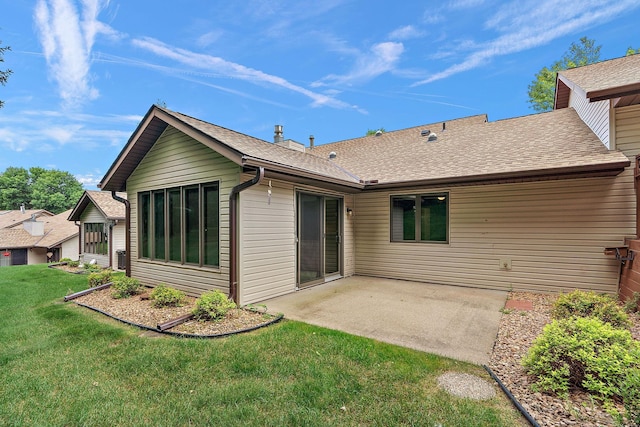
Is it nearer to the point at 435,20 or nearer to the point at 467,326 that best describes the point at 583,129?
the point at 467,326

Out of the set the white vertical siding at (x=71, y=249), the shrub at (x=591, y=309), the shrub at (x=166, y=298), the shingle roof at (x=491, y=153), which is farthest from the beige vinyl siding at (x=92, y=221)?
the shrub at (x=591, y=309)

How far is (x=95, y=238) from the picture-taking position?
44.1ft

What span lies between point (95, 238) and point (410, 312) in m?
14.7

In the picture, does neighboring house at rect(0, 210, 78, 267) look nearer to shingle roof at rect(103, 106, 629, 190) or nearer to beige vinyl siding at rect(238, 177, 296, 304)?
shingle roof at rect(103, 106, 629, 190)

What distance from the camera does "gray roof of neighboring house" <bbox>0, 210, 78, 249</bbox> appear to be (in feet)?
72.4

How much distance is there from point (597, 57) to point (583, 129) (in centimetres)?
1610

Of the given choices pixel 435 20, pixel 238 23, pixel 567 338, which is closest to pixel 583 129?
pixel 567 338

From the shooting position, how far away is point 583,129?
22.1 feet

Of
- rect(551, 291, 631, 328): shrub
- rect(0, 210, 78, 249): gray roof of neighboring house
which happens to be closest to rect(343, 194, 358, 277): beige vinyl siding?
rect(551, 291, 631, 328): shrub

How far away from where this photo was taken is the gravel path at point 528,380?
2102mm

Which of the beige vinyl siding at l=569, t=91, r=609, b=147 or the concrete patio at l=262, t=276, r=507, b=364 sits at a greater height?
the beige vinyl siding at l=569, t=91, r=609, b=147

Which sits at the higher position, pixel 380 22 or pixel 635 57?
pixel 380 22

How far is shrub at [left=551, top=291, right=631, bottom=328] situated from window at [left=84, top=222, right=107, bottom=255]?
1557cm

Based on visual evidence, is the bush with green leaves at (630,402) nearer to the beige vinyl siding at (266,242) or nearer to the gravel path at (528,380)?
the gravel path at (528,380)
